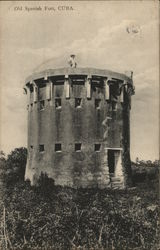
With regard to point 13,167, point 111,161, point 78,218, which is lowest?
point 78,218

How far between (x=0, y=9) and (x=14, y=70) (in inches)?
167

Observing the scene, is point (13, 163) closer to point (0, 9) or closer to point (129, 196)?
point (129, 196)

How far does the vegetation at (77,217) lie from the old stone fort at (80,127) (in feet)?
2.76

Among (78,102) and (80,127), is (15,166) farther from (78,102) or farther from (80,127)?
(78,102)

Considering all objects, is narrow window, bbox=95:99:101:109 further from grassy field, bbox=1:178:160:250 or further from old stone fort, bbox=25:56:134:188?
grassy field, bbox=1:178:160:250

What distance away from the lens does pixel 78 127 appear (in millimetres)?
23844

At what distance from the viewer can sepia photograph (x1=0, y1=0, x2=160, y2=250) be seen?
16.6 m

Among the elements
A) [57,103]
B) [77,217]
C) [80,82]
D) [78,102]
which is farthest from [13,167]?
[77,217]

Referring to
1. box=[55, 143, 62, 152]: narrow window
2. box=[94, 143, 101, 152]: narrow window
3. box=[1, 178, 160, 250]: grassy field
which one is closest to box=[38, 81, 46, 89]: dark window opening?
box=[55, 143, 62, 152]: narrow window

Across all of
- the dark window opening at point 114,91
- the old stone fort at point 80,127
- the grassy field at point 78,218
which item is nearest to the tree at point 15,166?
the old stone fort at point 80,127

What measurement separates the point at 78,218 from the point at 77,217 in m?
0.15

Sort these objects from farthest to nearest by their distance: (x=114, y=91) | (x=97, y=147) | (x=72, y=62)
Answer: (x=114, y=91) → (x=97, y=147) → (x=72, y=62)

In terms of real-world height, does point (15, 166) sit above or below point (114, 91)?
below

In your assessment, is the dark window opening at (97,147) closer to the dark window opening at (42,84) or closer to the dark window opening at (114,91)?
the dark window opening at (114,91)
